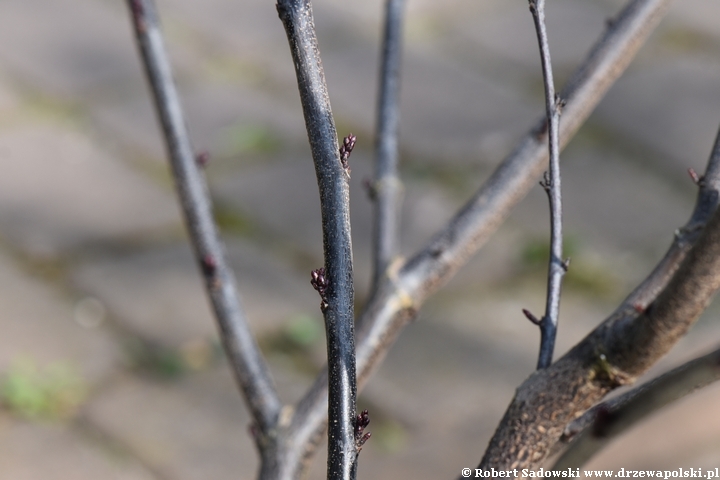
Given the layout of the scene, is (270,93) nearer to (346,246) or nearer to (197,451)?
(197,451)

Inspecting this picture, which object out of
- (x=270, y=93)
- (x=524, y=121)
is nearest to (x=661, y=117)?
(x=524, y=121)

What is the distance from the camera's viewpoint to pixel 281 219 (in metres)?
2.31

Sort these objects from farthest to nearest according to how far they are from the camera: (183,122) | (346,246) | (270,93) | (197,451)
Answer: (270,93) → (197,451) → (183,122) → (346,246)

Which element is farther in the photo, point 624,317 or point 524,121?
point 524,121

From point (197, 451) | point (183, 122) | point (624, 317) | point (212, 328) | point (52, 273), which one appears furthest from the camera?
point (52, 273)

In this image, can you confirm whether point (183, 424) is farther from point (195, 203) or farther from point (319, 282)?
point (319, 282)

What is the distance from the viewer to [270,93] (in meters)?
2.90

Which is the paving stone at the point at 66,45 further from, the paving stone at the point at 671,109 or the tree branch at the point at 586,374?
the tree branch at the point at 586,374

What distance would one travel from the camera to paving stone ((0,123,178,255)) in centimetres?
222

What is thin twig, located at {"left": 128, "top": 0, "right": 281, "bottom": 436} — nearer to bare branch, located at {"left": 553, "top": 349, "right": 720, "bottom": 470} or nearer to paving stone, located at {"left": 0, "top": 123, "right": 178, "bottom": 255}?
bare branch, located at {"left": 553, "top": 349, "right": 720, "bottom": 470}

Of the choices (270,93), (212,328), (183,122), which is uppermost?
(270,93)

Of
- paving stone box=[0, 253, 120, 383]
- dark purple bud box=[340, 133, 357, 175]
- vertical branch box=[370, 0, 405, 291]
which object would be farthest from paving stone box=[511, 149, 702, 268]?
dark purple bud box=[340, 133, 357, 175]

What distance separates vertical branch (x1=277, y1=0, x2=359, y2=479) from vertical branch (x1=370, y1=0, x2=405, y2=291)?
0.46 meters

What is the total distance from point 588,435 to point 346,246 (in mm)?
283
